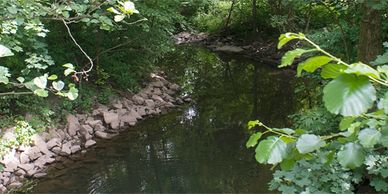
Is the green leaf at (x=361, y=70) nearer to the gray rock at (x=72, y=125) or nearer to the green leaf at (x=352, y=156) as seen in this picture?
the green leaf at (x=352, y=156)

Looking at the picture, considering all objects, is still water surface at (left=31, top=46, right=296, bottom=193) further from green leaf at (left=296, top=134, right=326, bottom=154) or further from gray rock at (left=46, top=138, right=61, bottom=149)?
green leaf at (left=296, top=134, right=326, bottom=154)

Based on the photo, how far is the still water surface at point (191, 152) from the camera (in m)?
6.01

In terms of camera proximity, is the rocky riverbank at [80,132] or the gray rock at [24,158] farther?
the gray rock at [24,158]

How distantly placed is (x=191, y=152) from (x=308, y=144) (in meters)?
6.22

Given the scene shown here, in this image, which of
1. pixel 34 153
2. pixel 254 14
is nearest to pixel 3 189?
pixel 34 153

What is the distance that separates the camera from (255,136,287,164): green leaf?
3.62ft

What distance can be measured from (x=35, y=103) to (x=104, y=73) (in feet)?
6.67

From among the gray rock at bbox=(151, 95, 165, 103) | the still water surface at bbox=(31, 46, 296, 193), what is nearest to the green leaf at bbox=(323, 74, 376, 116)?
the still water surface at bbox=(31, 46, 296, 193)

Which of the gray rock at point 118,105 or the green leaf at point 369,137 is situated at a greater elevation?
the green leaf at point 369,137

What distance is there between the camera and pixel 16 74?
691cm

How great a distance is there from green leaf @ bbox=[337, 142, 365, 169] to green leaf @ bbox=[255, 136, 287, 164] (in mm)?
167

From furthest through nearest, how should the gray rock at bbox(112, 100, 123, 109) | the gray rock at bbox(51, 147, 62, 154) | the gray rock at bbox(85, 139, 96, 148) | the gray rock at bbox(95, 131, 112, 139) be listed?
the gray rock at bbox(112, 100, 123, 109), the gray rock at bbox(95, 131, 112, 139), the gray rock at bbox(85, 139, 96, 148), the gray rock at bbox(51, 147, 62, 154)

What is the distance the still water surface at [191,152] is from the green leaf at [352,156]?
15.7 ft

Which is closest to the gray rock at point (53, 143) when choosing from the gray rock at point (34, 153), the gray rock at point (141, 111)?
the gray rock at point (34, 153)
